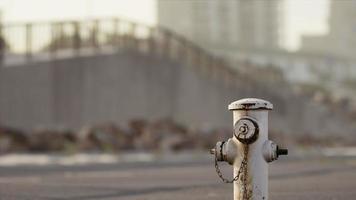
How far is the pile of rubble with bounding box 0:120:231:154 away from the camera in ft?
69.5

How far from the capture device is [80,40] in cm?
2567

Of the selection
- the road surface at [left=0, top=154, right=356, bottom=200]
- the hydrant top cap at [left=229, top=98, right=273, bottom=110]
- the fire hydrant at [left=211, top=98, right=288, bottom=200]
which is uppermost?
the hydrant top cap at [left=229, top=98, right=273, bottom=110]

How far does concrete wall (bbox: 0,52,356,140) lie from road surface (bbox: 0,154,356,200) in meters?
6.87

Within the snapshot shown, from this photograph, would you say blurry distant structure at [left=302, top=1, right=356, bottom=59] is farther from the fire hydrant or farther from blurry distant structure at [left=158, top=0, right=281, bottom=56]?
the fire hydrant

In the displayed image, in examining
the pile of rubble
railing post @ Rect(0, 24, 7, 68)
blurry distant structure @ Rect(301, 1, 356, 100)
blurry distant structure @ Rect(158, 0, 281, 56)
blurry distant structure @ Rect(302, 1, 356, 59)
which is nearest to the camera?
the pile of rubble

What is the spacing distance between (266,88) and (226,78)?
9.87 ft

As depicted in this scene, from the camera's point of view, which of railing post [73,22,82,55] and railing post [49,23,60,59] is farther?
railing post [73,22,82,55]

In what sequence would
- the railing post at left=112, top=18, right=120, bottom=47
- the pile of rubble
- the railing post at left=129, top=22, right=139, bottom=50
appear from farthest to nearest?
the railing post at left=129, top=22, right=139, bottom=50 → the railing post at left=112, top=18, right=120, bottom=47 → the pile of rubble

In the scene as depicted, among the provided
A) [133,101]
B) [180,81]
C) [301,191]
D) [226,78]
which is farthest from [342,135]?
[301,191]

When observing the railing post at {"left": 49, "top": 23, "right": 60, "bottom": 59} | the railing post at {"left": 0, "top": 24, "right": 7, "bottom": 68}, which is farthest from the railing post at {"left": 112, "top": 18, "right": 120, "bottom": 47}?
the railing post at {"left": 0, "top": 24, "right": 7, "bottom": 68}

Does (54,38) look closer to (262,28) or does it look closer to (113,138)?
(113,138)

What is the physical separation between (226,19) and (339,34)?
37.2m

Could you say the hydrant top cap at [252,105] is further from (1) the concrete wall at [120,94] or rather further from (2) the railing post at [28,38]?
(2) the railing post at [28,38]

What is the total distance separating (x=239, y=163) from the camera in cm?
600
